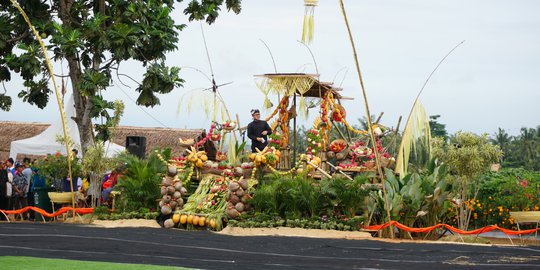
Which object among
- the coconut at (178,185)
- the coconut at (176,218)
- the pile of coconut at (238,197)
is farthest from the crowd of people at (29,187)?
the pile of coconut at (238,197)

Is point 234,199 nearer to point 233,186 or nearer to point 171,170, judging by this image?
point 233,186

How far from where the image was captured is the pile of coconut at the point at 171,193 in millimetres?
22469

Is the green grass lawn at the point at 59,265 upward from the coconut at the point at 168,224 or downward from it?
downward

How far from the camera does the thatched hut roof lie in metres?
39.7

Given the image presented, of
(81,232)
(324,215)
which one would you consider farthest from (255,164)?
(81,232)

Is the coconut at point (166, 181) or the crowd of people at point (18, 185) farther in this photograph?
the crowd of people at point (18, 185)

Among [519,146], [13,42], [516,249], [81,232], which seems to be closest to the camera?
[516,249]

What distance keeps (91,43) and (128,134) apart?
512 inches

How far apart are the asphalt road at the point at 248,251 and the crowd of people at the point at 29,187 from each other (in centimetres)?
497

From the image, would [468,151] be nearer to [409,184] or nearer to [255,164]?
[409,184]

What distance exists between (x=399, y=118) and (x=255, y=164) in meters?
4.00

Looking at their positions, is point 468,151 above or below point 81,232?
above

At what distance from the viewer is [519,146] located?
55938 millimetres

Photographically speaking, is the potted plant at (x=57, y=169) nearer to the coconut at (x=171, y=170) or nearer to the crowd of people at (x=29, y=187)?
the crowd of people at (x=29, y=187)
